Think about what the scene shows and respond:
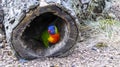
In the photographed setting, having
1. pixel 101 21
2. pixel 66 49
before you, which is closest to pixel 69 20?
pixel 66 49

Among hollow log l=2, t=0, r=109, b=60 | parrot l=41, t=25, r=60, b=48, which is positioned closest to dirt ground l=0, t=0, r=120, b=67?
hollow log l=2, t=0, r=109, b=60

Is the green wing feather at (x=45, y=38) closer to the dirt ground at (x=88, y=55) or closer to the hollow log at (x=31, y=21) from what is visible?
the hollow log at (x=31, y=21)

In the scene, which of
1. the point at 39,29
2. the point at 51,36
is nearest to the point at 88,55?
the point at 51,36

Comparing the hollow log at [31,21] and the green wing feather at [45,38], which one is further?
the green wing feather at [45,38]

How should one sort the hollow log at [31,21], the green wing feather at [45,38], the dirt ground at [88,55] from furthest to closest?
1. the green wing feather at [45,38]
2. the dirt ground at [88,55]
3. the hollow log at [31,21]

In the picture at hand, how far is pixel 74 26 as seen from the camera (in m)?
3.19

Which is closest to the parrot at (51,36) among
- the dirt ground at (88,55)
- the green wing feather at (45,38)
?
the green wing feather at (45,38)

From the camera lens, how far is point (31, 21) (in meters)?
3.14

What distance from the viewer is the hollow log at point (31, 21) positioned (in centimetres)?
303

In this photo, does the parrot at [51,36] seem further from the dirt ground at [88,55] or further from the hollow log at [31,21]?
the dirt ground at [88,55]

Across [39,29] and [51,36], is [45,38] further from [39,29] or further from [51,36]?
[39,29]

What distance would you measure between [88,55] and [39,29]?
0.65 metres

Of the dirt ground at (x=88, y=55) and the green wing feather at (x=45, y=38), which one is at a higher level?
the green wing feather at (x=45, y=38)

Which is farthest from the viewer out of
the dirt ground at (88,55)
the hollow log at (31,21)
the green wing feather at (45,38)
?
the green wing feather at (45,38)
